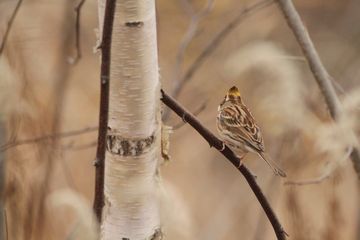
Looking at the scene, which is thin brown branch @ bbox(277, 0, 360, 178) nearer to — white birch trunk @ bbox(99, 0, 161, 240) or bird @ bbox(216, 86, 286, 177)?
bird @ bbox(216, 86, 286, 177)

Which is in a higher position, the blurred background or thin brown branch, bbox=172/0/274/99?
thin brown branch, bbox=172/0/274/99

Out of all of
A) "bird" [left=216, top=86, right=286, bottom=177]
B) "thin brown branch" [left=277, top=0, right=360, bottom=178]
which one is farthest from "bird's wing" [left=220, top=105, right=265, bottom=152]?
"thin brown branch" [left=277, top=0, right=360, bottom=178]

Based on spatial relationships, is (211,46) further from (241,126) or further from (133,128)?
(133,128)

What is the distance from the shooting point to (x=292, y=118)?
1.43m

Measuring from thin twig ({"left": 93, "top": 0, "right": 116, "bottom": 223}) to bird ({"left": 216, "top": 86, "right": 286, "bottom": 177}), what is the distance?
610 millimetres

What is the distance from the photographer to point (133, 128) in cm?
87

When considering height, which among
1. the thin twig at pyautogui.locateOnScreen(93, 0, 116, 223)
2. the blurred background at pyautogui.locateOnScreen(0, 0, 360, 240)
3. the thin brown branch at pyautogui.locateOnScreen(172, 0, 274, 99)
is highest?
the thin twig at pyautogui.locateOnScreen(93, 0, 116, 223)

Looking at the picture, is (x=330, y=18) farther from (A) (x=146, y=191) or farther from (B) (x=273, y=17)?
(A) (x=146, y=191)

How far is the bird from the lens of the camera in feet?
4.55

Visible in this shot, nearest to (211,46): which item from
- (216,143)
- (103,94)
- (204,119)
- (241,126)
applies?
(241,126)

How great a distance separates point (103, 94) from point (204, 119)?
244 cm

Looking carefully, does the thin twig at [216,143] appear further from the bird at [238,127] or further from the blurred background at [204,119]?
the bird at [238,127]

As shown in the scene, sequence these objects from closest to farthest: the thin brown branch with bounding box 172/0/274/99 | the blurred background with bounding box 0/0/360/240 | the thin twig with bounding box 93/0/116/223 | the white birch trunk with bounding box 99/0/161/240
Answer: the thin twig with bounding box 93/0/116/223 < the white birch trunk with bounding box 99/0/161/240 < the blurred background with bounding box 0/0/360/240 < the thin brown branch with bounding box 172/0/274/99

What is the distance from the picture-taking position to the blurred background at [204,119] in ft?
4.48
